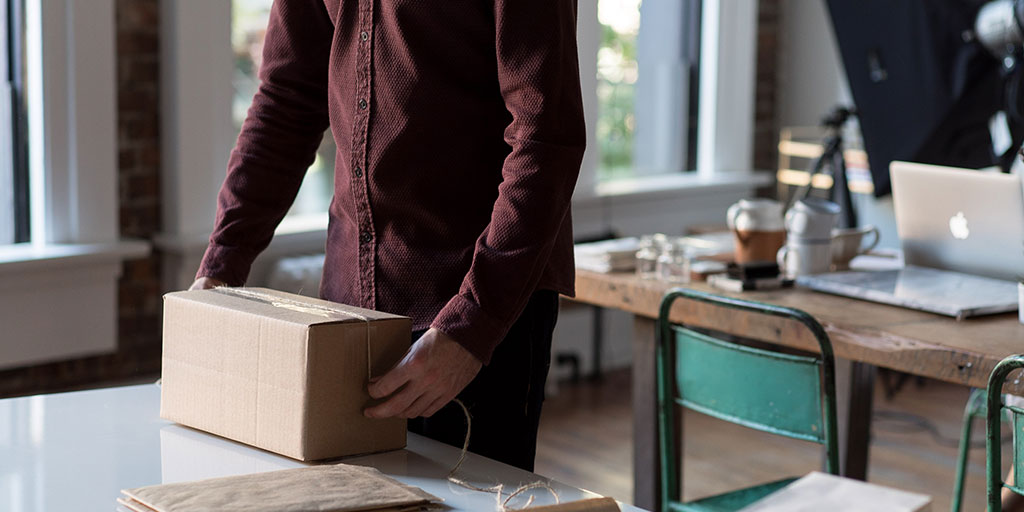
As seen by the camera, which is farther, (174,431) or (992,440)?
(992,440)

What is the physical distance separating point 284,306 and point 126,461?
0.72ft

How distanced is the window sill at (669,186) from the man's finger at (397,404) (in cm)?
301

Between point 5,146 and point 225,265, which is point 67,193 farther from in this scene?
point 225,265

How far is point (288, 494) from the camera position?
1.07 meters

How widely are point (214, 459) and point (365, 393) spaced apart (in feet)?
0.54

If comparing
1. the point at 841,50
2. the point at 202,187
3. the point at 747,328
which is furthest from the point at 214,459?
the point at 841,50

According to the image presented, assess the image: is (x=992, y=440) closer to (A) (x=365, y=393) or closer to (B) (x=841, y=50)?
(A) (x=365, y=393)

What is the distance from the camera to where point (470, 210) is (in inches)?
56.4

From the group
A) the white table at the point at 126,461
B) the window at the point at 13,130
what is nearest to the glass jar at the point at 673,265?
the white table at the point at 126,461

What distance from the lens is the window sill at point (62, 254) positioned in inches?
117

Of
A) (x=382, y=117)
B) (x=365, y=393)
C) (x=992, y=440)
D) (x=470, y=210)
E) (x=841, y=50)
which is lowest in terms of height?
(x=992, y=440)

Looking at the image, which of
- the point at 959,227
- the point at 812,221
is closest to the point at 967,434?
the point at 959,227

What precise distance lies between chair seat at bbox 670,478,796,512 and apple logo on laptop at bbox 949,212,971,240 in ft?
2.09

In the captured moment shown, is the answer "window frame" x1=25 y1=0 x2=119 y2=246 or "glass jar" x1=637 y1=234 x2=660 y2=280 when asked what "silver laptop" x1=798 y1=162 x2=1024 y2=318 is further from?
"window frame" x1=25 y1=0 x2=119 y2=246
